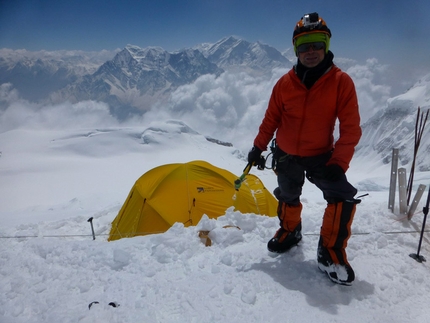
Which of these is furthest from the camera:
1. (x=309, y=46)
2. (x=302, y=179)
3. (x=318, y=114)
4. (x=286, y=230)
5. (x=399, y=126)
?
(x=399, y=126)

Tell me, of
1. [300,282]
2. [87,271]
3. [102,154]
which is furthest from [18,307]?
[102,154]

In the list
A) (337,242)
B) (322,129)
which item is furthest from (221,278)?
(322,129)

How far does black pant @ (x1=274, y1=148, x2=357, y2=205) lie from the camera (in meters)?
2.89

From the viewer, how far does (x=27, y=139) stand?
255 ft

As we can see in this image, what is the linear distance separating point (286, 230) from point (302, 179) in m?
0.72

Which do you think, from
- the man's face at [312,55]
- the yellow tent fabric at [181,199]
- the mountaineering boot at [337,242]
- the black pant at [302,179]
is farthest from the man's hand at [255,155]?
the yellow tent fabric at [181,199]

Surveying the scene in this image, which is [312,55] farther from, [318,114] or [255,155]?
[255,155]

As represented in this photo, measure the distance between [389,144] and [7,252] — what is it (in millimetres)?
190677

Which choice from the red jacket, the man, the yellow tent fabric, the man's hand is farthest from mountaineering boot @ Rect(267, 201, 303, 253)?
the yellow tent fabric

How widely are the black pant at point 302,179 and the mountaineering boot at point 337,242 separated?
0.37ft

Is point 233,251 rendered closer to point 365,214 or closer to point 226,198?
point 365,214

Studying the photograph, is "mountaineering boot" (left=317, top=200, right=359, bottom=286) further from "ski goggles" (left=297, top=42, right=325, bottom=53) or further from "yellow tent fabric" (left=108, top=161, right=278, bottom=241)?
"yellow tent fabric" (left=108, top=161, right=278, bottom=241)

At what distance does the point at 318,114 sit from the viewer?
2877mm

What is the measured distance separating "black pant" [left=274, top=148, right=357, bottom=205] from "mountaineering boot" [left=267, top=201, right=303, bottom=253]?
0.10m
